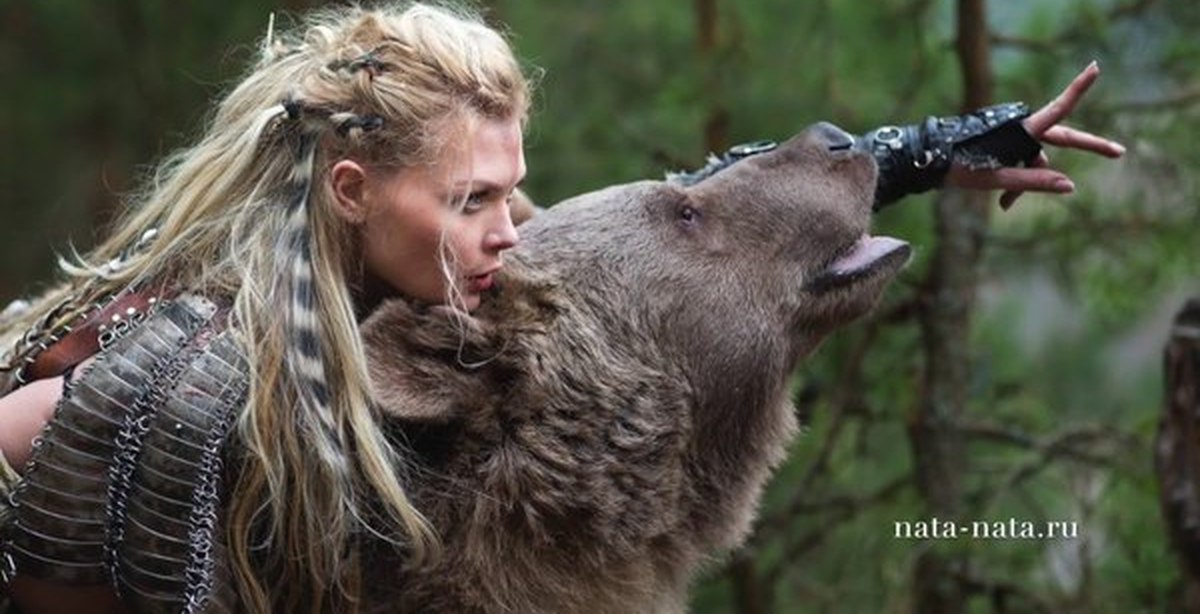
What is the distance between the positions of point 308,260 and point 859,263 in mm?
1175

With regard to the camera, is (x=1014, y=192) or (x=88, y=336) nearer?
(x=88, y=336)

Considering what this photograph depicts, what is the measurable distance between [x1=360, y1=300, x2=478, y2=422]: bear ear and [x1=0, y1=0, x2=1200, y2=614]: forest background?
182 centimetres

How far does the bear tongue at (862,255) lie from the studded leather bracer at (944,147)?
146 millimetres

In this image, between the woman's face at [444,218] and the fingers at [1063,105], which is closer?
the woman's face at [444,218]

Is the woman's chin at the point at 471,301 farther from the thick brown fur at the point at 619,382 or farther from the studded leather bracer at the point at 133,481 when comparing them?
the studded leather bracer at the point at 133,481

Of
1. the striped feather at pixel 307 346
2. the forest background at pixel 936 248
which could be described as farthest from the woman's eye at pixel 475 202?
the forest background at pixel 936 248

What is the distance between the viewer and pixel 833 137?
4.09 meters

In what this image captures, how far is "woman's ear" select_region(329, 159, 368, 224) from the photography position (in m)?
3.59

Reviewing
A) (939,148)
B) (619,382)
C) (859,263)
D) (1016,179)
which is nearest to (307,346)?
(619,382)

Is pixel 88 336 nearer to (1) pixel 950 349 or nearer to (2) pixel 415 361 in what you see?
(2) pixel 415 361

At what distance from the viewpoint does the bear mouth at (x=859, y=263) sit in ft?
13.0

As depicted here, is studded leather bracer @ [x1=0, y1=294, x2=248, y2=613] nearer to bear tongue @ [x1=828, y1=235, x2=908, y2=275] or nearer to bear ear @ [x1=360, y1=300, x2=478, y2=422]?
bear ear @ [x1=360, y1=300, x2=478, y2=422]

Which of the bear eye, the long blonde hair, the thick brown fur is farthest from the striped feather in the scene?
the bear eye

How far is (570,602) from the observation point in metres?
3.73
